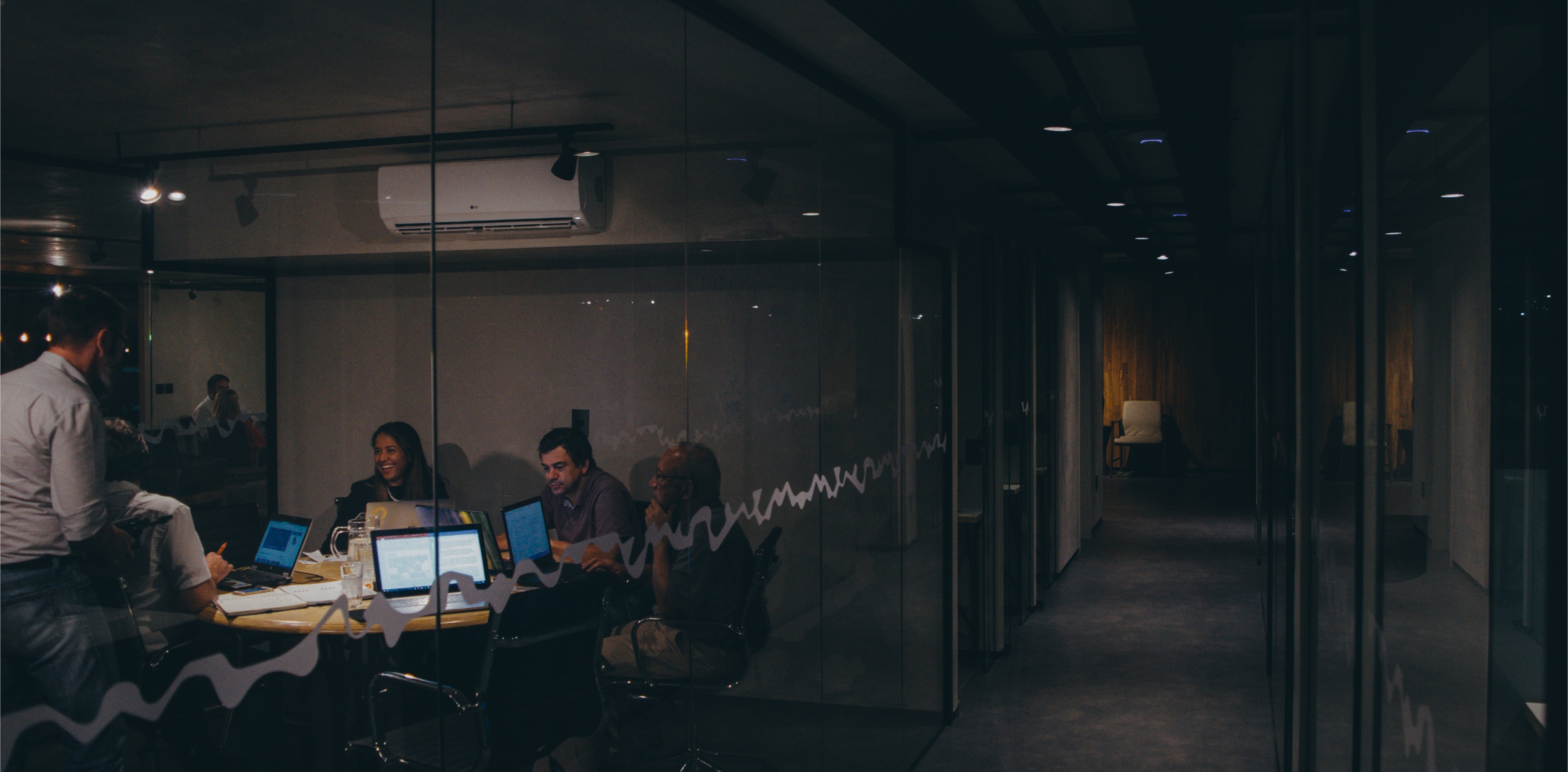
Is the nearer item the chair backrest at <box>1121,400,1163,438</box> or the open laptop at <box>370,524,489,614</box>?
the open laptop at <box>370,524,489,614</box>

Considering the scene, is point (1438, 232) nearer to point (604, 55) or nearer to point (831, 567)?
point (604, 55)

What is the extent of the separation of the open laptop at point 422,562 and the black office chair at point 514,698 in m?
0.11

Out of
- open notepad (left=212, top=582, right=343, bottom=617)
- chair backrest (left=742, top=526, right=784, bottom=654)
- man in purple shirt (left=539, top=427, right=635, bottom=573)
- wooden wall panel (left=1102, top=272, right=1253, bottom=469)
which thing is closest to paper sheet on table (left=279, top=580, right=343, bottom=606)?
open notepad (left=212, top=582, right=343, bottom=617)

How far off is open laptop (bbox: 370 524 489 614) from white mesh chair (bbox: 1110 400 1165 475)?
51.8ft

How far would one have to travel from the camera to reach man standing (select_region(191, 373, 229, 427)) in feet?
4.30

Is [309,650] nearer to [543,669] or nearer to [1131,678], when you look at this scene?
[543,669]

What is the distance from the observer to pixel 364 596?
158 cm

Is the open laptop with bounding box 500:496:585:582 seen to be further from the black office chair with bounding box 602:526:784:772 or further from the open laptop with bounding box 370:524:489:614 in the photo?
the black office chair with bounding box 602:526:784:772

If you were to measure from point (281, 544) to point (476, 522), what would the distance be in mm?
413

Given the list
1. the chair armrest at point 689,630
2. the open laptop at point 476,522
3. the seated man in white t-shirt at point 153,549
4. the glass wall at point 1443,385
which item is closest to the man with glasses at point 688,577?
the chair armrest at point 689,630

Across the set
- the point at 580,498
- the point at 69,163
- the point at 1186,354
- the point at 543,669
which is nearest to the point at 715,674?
the point at 543,669

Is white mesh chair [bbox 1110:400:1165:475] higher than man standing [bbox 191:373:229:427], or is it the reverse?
man standing [bbox 191:373:229:427]

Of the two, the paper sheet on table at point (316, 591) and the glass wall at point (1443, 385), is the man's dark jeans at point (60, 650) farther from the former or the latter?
the glass wall at point (1443, 385)

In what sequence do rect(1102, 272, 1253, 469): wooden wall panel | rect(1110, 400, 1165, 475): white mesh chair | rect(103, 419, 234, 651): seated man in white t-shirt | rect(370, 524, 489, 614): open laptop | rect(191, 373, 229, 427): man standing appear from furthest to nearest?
rect(1102, 272, 1253, 469): wooden wall panel
rect(1110, 400, 1165, 475): white mesh chair
rect(370, 524, 489, 614): open laptop
rect(191, 373, 229, 427): man standing
rect(103, 419, 234, 651): seated man in white t-shirt
